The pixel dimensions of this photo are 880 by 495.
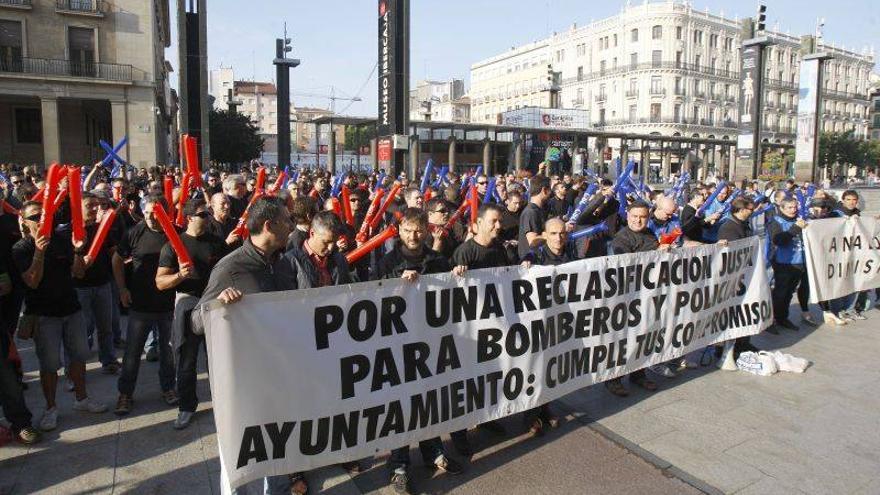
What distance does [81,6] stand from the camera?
3128 cm

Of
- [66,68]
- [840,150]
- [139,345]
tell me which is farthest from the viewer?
[840,150]

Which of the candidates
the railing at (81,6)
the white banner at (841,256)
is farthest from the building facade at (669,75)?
the white banner at (841,256)

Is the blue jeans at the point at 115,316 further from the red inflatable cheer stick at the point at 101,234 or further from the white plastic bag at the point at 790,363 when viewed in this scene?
the white plastic bag at the point at 790,363

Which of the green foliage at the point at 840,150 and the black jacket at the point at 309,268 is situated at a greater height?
the green foliage at the point at 840,150

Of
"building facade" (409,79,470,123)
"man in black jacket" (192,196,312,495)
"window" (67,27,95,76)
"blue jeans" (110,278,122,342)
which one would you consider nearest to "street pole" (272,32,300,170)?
"window" (67,27,95,76)

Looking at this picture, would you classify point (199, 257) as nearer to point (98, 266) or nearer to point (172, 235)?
point (172, 235)

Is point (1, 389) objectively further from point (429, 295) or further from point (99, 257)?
point (429, 295)

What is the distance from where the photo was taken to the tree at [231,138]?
4009 cm

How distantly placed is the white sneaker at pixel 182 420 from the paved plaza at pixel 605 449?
2.5 inches

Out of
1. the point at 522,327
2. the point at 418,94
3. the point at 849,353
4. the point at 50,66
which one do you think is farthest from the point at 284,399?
the point at 418,94

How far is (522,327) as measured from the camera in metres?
4.14

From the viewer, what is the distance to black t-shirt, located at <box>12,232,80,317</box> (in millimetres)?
4301

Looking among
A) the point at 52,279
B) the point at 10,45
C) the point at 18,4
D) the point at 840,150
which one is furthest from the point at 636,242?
the point at 840,150

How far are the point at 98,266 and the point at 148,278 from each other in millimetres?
885
